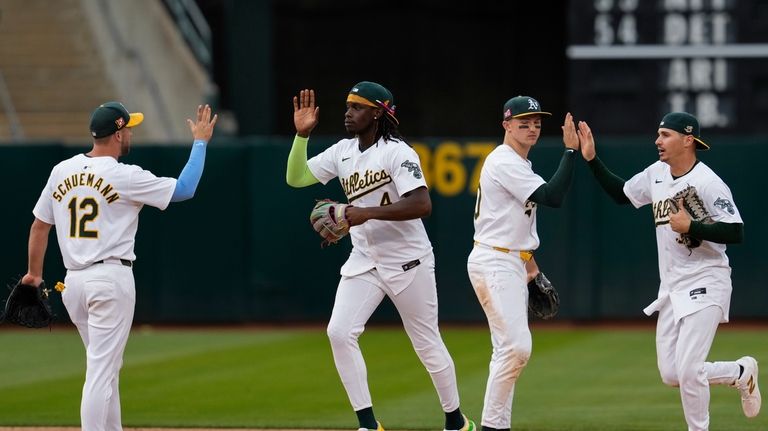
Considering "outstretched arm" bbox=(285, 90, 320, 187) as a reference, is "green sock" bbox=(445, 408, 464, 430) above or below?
below

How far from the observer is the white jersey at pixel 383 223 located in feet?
25.9

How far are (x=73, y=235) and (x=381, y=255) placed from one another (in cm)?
182

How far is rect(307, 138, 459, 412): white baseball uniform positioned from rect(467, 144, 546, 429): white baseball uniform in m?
0.39

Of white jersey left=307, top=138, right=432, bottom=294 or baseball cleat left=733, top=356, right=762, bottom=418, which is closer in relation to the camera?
white jersey left=307, top=138, right=432, bottom=294

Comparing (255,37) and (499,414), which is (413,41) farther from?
(499,414)

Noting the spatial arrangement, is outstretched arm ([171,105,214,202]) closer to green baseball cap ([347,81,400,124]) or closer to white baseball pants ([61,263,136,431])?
white baseball pants ([61,263,136,431])

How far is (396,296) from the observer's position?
315 inches

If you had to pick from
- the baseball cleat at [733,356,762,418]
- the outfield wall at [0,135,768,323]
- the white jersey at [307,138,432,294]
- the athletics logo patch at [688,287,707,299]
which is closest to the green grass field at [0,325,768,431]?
the outfield wall at [0,135,768,323]

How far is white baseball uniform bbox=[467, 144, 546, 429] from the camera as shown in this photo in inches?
297

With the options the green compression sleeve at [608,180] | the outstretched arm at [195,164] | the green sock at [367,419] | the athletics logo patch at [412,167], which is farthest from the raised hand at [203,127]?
the green compression sleeve at [608,180]

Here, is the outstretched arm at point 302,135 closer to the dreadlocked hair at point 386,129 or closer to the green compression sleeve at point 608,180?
the dreadlocked hair at point 386,129

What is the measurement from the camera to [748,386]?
805 centimetres

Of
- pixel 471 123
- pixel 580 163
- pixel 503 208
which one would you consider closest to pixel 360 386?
pixel 503 208

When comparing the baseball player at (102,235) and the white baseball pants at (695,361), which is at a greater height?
the baseball player at (102,235)
